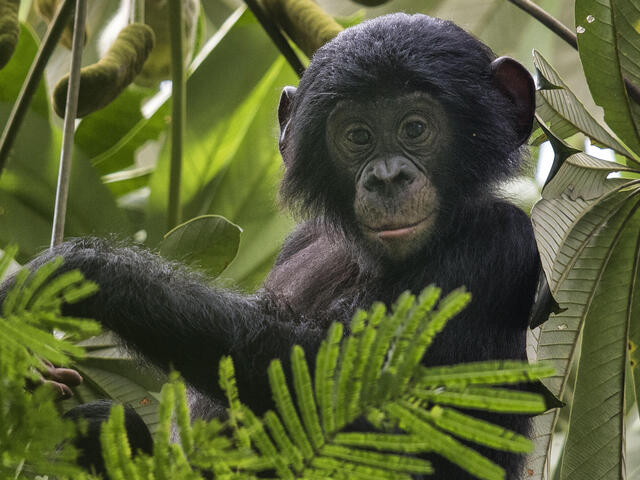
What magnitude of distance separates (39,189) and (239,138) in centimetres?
84

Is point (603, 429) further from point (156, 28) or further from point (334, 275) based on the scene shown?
point (156, 28)

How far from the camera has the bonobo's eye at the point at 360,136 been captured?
297cm

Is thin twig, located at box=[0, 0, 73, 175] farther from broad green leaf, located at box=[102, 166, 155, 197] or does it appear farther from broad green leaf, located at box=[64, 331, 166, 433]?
broad green leaf, located at box=[102, 166, 155, 197]

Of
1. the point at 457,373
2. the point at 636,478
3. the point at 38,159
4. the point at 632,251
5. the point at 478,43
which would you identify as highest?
the point at 38,159

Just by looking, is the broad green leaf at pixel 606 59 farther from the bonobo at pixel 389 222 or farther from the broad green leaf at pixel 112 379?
the broad green leaf at pixel 112 379

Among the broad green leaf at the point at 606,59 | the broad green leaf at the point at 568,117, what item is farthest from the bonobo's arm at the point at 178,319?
the broad green leaf at the point at 606,59

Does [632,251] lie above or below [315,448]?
below

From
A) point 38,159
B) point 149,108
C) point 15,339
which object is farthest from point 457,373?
point 149,108

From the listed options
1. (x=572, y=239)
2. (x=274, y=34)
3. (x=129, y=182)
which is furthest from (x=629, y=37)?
(x=129, y=182)

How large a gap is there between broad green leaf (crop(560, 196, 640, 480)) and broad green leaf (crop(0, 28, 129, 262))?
1873 mm

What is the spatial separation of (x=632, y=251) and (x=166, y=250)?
4.39 feet

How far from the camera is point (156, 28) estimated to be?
394cm

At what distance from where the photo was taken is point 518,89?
9.98 ft

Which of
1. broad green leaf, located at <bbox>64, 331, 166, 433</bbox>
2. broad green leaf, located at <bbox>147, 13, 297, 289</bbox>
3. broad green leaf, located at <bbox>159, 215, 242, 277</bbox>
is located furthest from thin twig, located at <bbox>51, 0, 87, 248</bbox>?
broad green leaf, located at <bbox>147, 13, 297, 289</bbox>
